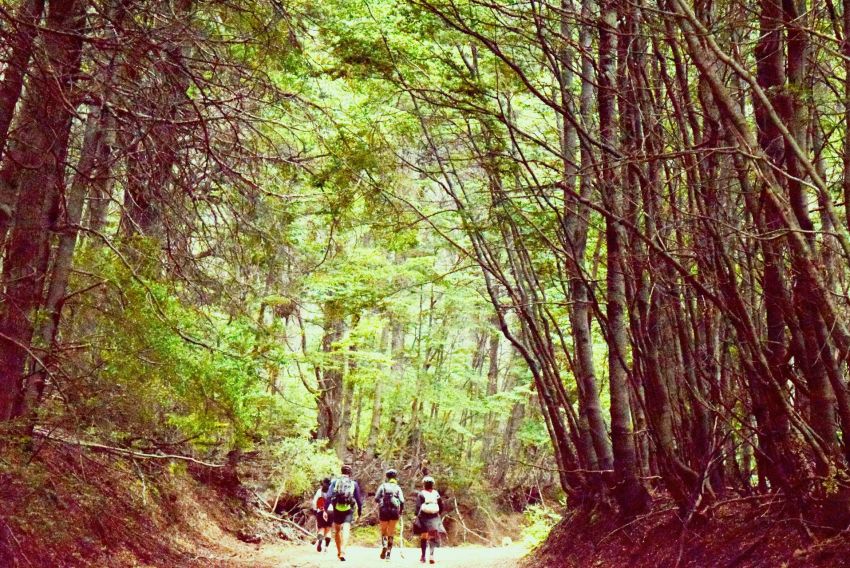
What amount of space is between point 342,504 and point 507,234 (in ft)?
19.3

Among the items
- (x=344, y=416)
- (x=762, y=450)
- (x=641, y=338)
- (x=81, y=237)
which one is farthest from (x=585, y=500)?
(x=344, y=416)

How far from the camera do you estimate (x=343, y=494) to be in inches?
492

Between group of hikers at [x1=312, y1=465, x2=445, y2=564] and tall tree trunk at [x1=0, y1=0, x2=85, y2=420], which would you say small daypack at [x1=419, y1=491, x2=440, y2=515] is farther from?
tall tree trunk at [x1=0, y1=0, x2=85, y2=420]

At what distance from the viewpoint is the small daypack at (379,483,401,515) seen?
12.8m

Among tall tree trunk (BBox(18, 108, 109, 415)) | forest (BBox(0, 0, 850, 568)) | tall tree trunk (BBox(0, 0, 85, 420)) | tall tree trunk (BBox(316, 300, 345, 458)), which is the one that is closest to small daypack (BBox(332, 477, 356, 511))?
forest (BBox(0, 0, 850, 568))

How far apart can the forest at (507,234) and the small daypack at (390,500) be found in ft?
9.38

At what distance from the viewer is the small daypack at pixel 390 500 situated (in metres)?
12.8

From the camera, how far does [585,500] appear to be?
970 cm

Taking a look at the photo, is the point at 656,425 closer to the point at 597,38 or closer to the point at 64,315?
the point at 597,38

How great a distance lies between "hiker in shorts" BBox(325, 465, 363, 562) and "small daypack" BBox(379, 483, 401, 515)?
475 mm

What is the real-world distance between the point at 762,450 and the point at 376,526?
1777cm

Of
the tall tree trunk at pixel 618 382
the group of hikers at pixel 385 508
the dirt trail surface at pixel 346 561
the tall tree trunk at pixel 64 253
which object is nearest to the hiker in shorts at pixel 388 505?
the group of hikers at pixel 385 508

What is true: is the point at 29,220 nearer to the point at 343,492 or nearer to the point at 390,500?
the point at 343,492

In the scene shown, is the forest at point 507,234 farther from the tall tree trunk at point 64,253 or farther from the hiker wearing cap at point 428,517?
the hiker wearing cap at point 428,517
